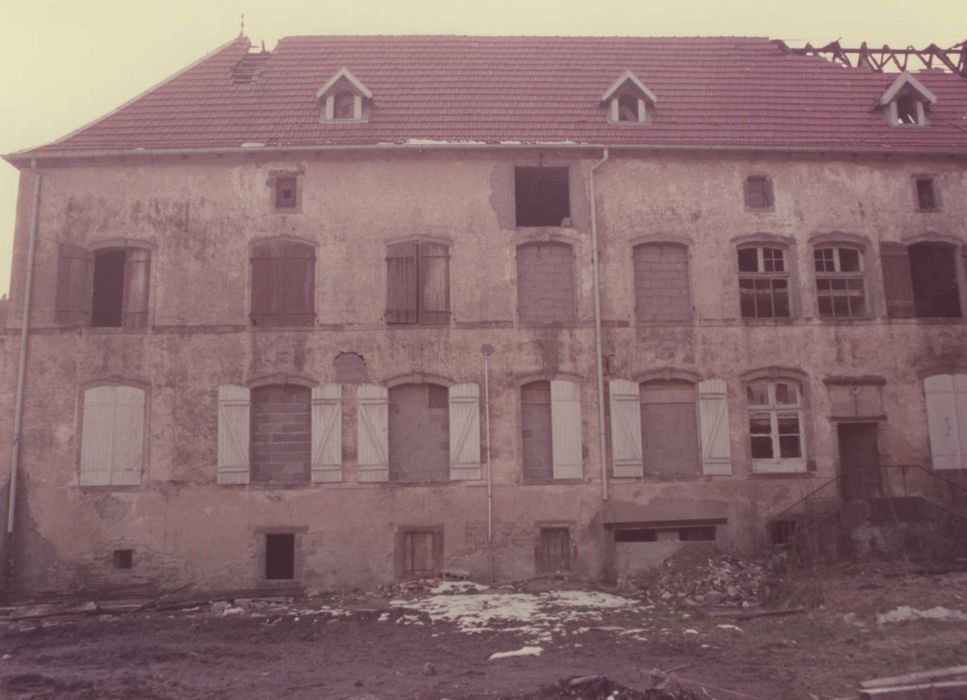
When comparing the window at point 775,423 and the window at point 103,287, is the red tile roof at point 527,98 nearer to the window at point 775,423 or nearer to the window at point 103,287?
the window at point 103,287

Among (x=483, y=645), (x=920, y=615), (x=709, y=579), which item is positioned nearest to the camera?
(x=483, y=645)

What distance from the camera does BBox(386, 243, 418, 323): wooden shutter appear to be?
54.2 ft

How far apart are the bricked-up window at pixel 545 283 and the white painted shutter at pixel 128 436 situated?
805cm

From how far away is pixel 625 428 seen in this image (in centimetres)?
1627

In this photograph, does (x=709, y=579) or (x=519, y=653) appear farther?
(x=709, y=579)

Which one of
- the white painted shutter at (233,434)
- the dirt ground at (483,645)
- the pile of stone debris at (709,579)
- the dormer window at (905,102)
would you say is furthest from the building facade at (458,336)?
the dirt ground at (483,645)

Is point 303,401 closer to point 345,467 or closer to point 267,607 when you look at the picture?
point 345,467

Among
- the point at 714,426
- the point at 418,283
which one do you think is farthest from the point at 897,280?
the point at 418,283

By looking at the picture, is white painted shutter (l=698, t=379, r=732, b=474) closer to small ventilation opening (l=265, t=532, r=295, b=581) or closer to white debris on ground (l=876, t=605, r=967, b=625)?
white debris on ground (l=876, t=605, r=967, b=625)

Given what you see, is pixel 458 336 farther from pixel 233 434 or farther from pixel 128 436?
pixel 128 436

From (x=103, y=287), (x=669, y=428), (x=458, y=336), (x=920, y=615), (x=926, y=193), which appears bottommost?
(x=920, y=615)

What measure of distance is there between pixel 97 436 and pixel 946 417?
1757 cm

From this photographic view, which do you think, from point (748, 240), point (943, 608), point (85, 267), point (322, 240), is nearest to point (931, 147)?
point (748, 240)

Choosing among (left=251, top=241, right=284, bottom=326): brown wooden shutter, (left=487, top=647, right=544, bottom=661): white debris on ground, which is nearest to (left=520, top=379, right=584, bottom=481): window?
(left=251, top=241, right=284, bottom=326): brown wooden shutter
